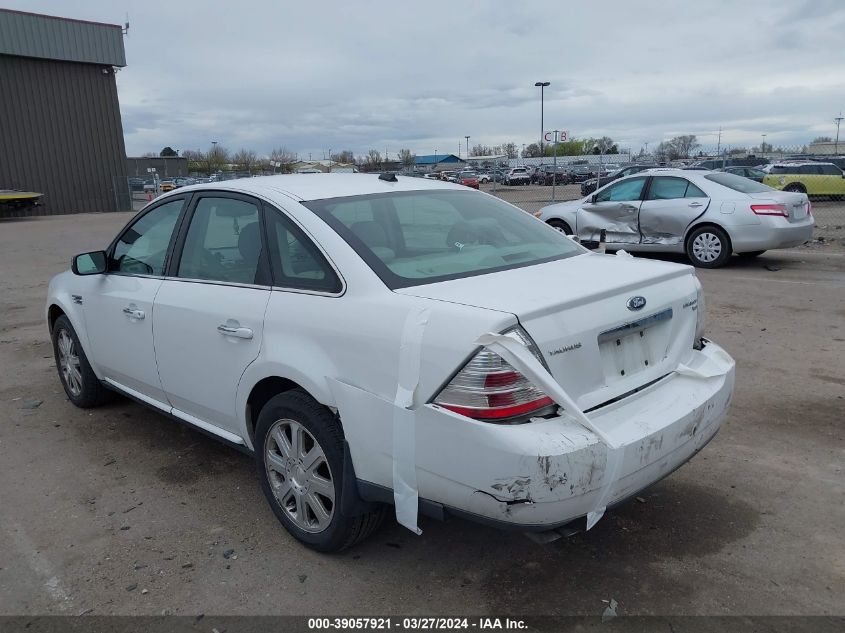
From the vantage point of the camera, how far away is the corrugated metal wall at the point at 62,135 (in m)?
31.0

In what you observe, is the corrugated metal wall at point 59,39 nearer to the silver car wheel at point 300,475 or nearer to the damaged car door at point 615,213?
the damaged car door at point 615,213

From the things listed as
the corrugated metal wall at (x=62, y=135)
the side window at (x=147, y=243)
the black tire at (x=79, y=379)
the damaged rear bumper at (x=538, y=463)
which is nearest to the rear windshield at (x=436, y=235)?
the damaged rear bumper at (x=538, y=463)

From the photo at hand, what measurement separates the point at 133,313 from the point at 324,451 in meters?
1.82

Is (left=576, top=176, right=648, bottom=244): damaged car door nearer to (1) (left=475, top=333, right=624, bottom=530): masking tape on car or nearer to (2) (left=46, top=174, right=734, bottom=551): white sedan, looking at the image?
(2) (left=46, top=174, right=734, bottom=551): white sedan

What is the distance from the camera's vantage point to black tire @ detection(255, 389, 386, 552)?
287cm

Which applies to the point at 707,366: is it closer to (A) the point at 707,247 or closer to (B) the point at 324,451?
(B) the point at 324,451

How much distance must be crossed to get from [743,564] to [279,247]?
8.24 feet

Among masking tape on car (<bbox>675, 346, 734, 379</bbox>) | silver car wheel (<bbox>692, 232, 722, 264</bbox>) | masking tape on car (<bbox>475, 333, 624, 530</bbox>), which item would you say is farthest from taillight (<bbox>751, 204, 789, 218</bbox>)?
masking tape on car (<bbox>475, 333, 624, 530</bbox>)

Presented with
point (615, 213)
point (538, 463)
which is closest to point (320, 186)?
point (538, 463)

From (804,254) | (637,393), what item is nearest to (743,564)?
(637,393)

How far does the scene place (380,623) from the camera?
267 centimetres

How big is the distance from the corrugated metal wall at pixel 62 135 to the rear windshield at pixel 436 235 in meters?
33.8

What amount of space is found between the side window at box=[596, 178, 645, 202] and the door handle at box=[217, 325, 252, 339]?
30.3ft

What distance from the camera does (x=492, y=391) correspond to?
2.36 m
